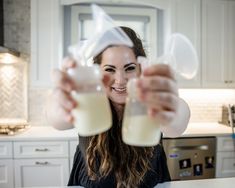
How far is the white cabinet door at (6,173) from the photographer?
2.03 m

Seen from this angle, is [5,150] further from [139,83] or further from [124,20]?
[139,83]

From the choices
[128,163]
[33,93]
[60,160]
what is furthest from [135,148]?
[33,93]

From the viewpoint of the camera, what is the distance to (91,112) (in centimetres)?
45

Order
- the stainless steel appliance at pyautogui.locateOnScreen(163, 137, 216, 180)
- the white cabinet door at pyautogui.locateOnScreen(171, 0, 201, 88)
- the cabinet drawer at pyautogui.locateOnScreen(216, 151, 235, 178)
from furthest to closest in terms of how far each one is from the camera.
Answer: the white cabinet door at pyautogui.locateOnScreen(171, 0, 201, 88) < the cabinet drawer at pyautogui.locateOnScreen(216, 151, 235, 178) < the stainless steel appliance at pyautogui.locateOnScreen(163, 137, 216, 180)

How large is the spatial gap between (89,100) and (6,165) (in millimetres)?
1938

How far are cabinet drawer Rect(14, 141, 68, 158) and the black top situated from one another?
998 millimetres

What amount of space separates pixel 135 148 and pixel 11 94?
1.96 meters

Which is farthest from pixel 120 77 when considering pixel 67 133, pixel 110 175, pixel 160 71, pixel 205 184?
pixel 67 133

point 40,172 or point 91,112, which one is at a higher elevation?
point 91,112

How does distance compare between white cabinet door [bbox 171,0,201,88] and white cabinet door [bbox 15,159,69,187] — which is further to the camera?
white cabinet door [bbox 171,0,201,88]

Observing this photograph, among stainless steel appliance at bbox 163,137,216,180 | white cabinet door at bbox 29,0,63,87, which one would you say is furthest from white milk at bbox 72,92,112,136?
white cabinet door at bbox 29,0,63,87

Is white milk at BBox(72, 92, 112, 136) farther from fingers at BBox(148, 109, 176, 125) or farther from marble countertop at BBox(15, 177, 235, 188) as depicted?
marble countertop at BBox(15, 177, 235, 188)

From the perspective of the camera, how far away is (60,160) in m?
2.08

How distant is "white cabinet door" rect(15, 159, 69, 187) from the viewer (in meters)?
2.05
